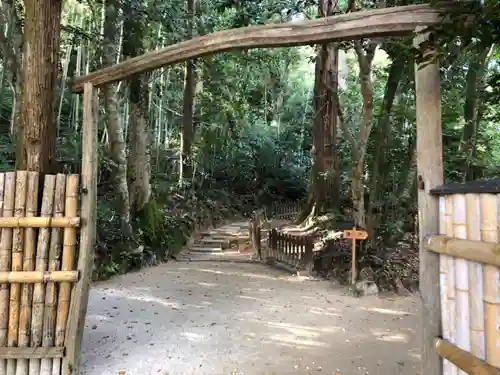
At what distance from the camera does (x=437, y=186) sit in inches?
104

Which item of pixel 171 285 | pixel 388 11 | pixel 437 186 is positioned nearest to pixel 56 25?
pixel 388 11

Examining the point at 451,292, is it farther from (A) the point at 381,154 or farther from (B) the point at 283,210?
(B) the point at 283,210

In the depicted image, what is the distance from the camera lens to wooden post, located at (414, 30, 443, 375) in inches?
102

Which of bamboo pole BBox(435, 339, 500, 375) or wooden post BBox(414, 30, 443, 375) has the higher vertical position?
wooden post BBox(414, 30, 443, 375)

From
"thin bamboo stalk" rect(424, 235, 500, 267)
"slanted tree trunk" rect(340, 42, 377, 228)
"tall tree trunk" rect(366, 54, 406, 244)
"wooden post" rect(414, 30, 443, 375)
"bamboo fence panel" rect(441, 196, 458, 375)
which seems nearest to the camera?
"thin bamboo stalk" rect(424, 235, 500, 267)

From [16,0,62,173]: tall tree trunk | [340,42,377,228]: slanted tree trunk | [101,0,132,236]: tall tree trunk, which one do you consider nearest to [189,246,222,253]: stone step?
[101,0,132,236]: tall tree trunk

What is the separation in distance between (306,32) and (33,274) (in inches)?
A: 113

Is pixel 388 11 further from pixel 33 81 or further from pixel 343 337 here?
pixel 343 337

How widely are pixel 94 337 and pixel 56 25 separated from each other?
329cm

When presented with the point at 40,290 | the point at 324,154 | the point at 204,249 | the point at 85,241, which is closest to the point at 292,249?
the point at 324,154

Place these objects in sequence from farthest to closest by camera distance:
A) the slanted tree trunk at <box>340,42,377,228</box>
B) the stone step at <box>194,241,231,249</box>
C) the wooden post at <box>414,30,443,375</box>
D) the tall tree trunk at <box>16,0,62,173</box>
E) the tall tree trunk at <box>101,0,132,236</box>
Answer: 1. the stone step at <box>194,241,231,249</box>
2. the tall tree trunk at <box>101,0,132,236</box>
3. the slanted tree trunk at <box>340,42,377,228</box>
4. the tall tree trunk at <box>16,0,62,173</box>
5. the wooden post at <box>414,30,443,375</box>

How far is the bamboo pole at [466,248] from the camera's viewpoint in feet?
6.21

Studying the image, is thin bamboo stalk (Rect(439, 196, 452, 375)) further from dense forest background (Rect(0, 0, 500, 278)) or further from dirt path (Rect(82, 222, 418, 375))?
dirt path (Rect(82, 222, 418, 375))

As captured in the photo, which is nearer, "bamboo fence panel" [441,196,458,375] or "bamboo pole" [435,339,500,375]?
"bamboo pole" [435,339,500,375]
